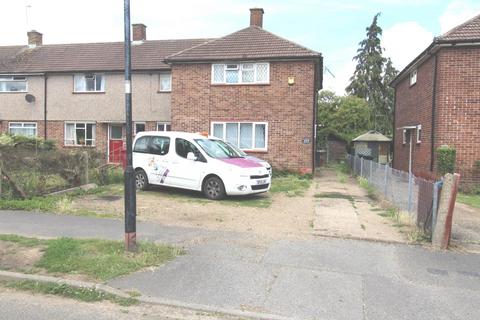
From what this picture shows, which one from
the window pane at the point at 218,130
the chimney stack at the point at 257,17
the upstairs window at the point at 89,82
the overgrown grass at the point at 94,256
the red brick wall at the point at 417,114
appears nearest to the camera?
the overgrown grass at the point at 94,256

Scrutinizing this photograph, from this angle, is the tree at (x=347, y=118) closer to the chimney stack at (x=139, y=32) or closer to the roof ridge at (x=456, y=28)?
the chimney stack at (x=139, y=32)

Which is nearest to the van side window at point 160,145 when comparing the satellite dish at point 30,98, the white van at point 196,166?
the white van at point 196,166

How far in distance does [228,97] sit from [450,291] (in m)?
14.7

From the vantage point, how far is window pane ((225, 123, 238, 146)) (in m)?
19.1

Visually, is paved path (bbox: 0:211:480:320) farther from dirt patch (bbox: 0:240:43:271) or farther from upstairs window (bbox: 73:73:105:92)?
upstairs window (bbox: 73:73:105:92)

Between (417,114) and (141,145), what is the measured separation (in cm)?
1149

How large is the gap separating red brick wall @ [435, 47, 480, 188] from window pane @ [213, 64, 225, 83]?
A: 28.4 feet

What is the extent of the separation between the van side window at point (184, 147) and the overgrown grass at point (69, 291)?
7.34 m

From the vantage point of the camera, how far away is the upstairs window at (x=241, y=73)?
61.5ft

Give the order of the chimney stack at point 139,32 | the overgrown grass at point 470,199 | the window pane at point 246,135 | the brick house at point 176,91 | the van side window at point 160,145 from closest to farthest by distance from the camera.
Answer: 1. the overgrown grass at point 470,199
2. the van side window at point 160,145
3. the brick house at point 176,91
4. the window pane at point 246,135
5. the chimney stack at point 139,32

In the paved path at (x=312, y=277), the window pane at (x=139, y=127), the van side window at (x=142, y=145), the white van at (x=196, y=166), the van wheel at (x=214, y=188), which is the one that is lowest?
the paved path at (x=312, y=277)

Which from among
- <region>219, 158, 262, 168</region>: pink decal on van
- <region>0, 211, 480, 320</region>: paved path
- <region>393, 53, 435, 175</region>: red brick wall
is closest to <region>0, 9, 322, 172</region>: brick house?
<region>393, 53, 435, 175</region>: red brick wall

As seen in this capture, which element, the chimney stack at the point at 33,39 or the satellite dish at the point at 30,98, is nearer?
the satellite dish at the point at 30,98

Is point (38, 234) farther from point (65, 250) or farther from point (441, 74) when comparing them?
point (441, 74)
